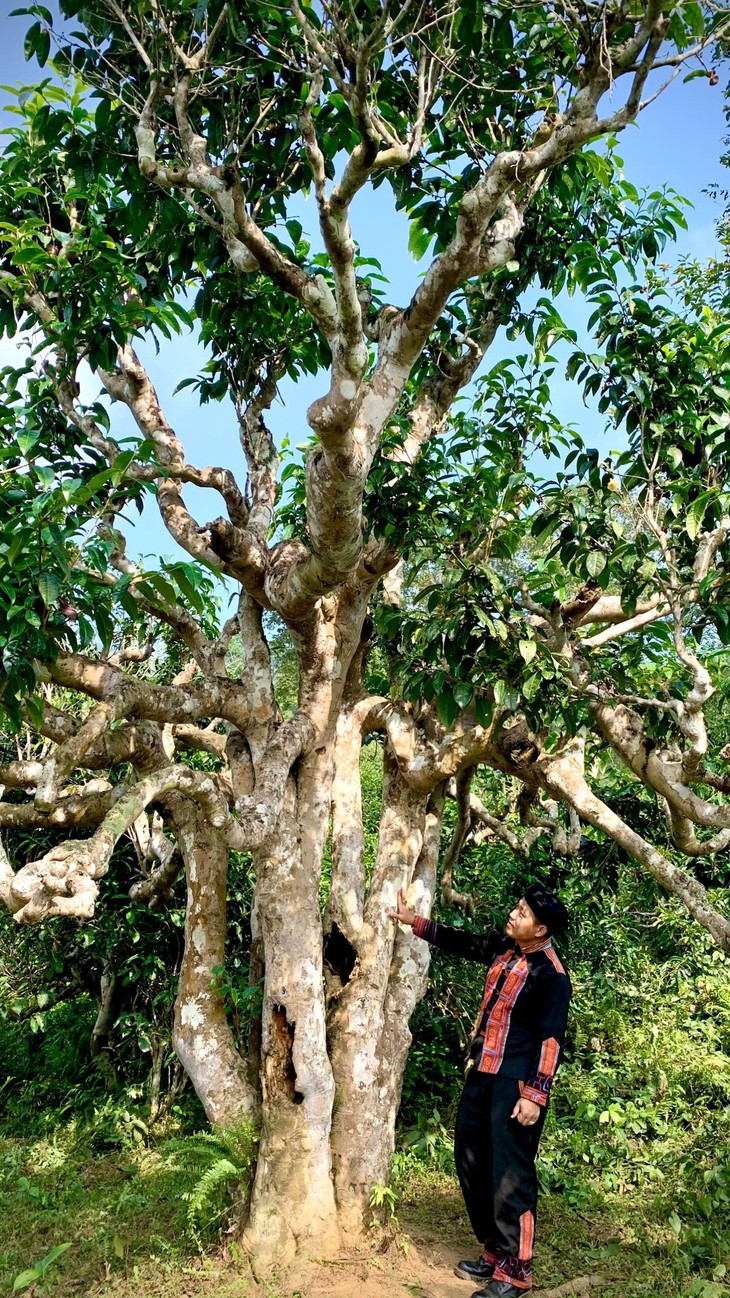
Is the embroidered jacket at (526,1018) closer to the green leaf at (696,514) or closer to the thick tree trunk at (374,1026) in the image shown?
the thick tree trunk at (374,1026)

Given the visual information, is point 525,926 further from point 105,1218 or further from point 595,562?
point 105,1218

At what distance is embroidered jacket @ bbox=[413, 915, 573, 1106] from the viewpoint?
3.82 meters

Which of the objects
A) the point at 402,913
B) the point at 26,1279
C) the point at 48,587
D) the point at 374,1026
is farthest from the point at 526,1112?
the point at 48,587

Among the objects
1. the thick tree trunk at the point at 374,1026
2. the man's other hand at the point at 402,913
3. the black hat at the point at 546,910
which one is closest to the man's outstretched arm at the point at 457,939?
the man's other hand at the point at 402,913

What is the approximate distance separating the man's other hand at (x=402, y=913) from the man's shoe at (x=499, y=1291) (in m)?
1.48

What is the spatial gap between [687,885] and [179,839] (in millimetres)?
2523

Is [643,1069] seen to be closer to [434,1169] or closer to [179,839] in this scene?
[434,1169]

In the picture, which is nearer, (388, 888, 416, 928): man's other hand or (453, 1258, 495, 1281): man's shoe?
(453, 1258, 495, 1281): man's shoe

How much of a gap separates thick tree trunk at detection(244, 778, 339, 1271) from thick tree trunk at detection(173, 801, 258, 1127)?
21 centimetres

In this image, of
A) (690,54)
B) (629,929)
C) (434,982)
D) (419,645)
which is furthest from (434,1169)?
(690,54)

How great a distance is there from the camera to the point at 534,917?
4.03 m

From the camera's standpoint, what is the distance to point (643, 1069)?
19.3 ft

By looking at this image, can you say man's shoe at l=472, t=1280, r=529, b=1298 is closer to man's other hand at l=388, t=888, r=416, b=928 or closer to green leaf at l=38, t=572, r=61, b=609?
man's other hand at l=388, t=888, r=416, b=928

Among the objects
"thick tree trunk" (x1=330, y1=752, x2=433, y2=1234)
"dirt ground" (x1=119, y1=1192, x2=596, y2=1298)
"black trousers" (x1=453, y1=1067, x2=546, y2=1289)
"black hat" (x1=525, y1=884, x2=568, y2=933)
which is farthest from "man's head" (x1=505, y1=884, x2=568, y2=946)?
"dirt ground" (x1=119, y1=1192, x2=596, y2=1298)
